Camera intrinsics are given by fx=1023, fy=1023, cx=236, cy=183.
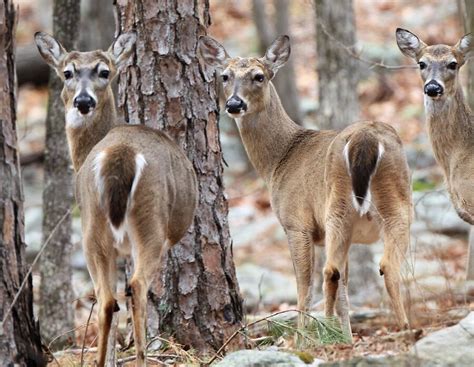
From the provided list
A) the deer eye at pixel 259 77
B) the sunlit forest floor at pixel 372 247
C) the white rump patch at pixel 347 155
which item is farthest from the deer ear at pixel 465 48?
the white rump patch at pixel 347 155

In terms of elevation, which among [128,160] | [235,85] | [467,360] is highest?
[235,85]

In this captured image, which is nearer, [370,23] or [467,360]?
[467,360]

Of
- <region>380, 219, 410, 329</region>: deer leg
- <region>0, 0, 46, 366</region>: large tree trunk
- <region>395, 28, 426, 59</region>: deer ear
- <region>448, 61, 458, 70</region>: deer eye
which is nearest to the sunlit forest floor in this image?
<region>380, 219, 410, 329</region>: deer leg

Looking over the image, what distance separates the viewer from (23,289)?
6250 mm

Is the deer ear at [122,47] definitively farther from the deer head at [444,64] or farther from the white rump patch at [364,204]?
the deer head at [444,64]

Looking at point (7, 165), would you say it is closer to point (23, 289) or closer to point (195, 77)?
point (23, 289)

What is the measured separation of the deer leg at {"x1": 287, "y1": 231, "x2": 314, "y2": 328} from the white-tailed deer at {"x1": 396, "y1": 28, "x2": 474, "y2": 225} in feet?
4.55

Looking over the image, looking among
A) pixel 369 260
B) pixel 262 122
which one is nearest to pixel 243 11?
pixel 369 260

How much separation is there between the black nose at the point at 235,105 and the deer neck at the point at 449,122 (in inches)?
63.8

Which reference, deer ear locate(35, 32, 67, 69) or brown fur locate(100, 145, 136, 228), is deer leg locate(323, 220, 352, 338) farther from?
deer ear locate(35, 32, 67, 69)

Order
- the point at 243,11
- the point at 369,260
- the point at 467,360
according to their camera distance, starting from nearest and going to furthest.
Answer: the point at 467,360, the point at 369,260, the point at 243,11

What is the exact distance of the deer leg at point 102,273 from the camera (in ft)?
19.8

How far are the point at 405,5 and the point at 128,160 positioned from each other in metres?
22.8

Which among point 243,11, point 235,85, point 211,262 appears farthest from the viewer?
point 243,11
